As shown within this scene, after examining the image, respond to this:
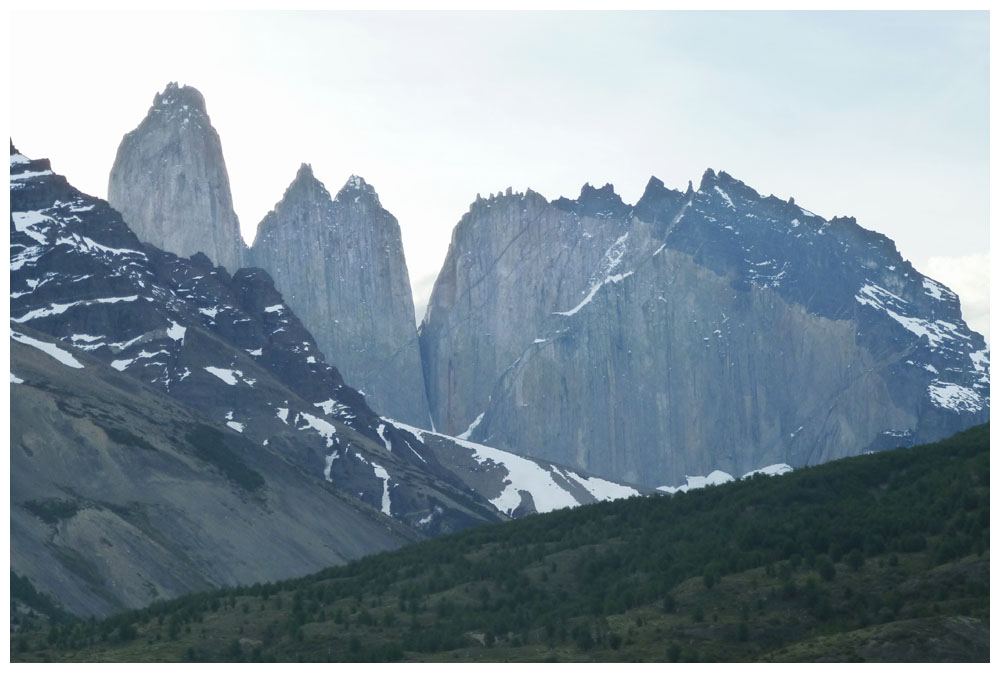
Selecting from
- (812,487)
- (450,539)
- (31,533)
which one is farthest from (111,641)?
(31,533)

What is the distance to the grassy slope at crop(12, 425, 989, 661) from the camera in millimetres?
92000

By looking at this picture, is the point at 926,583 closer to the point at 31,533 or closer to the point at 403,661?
the point at 403,661

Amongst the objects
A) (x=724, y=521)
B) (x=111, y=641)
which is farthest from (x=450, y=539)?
(x=111, y=641)

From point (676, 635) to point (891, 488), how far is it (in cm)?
3385

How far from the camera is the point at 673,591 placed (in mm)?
104562

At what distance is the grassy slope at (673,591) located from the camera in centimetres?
9200

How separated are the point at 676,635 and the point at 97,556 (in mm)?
117235

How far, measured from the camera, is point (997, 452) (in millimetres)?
101625

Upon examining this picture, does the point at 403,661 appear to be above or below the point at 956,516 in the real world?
below

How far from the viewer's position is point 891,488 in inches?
4835

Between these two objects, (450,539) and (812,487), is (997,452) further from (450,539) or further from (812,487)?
(450,539)
